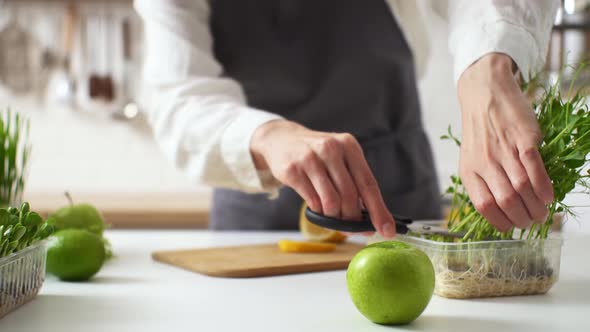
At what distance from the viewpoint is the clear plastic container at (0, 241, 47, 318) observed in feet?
2.74

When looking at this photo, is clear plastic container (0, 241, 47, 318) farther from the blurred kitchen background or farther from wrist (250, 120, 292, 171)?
the blurred kitchen background

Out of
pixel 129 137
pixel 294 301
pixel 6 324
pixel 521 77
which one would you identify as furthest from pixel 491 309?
pixel 129 137

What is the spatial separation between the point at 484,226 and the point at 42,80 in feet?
8.75

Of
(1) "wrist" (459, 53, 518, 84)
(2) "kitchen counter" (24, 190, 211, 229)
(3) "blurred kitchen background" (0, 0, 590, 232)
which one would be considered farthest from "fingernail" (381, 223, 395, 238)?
(3) "blurred kitchen background" (0, 0, 590, 232)

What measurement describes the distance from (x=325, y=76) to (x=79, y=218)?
0.68m

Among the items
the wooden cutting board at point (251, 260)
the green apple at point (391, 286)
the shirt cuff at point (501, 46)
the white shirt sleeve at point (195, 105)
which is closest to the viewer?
the green apple at point (391, 286)

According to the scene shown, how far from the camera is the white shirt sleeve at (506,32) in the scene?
39.4 inches

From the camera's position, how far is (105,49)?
10.6ft

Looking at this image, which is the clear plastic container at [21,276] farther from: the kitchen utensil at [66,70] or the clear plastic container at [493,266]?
the kitchen utensil at [66,70]

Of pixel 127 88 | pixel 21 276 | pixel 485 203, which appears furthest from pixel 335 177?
pixel 127 88

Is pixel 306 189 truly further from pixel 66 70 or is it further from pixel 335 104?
pixel 66 70

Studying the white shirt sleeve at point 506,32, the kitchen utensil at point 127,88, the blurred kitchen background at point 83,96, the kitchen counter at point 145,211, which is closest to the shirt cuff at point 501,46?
the white shirt sleeve at point 506,32

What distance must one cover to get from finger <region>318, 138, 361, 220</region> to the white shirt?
205 millimetres

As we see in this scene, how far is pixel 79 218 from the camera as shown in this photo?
126 cm
